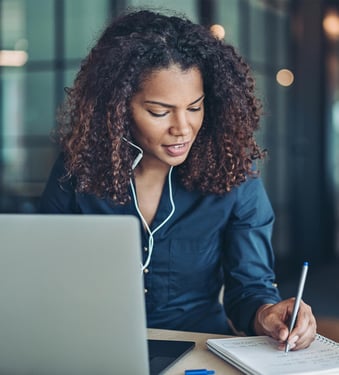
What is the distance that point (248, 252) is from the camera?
1794mm

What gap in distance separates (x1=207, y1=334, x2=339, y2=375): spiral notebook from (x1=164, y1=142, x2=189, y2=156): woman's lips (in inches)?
18.6

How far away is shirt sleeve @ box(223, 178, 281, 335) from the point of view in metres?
1.76

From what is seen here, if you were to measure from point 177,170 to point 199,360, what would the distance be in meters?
0.60

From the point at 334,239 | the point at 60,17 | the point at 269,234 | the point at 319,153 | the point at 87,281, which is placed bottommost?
the point at 334,239

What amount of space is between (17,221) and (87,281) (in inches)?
5.3

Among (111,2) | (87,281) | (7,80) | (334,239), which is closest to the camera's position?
(87,281)

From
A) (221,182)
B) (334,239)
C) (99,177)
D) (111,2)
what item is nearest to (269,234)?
(221,182)

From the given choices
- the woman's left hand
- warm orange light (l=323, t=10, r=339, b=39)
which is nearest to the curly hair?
the woman's left hand

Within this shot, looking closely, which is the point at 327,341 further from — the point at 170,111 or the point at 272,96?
the point at 272,96

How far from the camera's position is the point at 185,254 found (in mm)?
1807

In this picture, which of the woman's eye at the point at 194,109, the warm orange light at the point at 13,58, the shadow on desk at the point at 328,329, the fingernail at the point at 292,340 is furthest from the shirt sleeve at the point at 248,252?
the warm orange light at the point at 13,58

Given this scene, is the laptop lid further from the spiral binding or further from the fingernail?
the spiral binding

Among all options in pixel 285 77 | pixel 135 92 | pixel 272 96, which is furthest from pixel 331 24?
pixel 135 92

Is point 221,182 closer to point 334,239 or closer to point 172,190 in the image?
point 172,190
